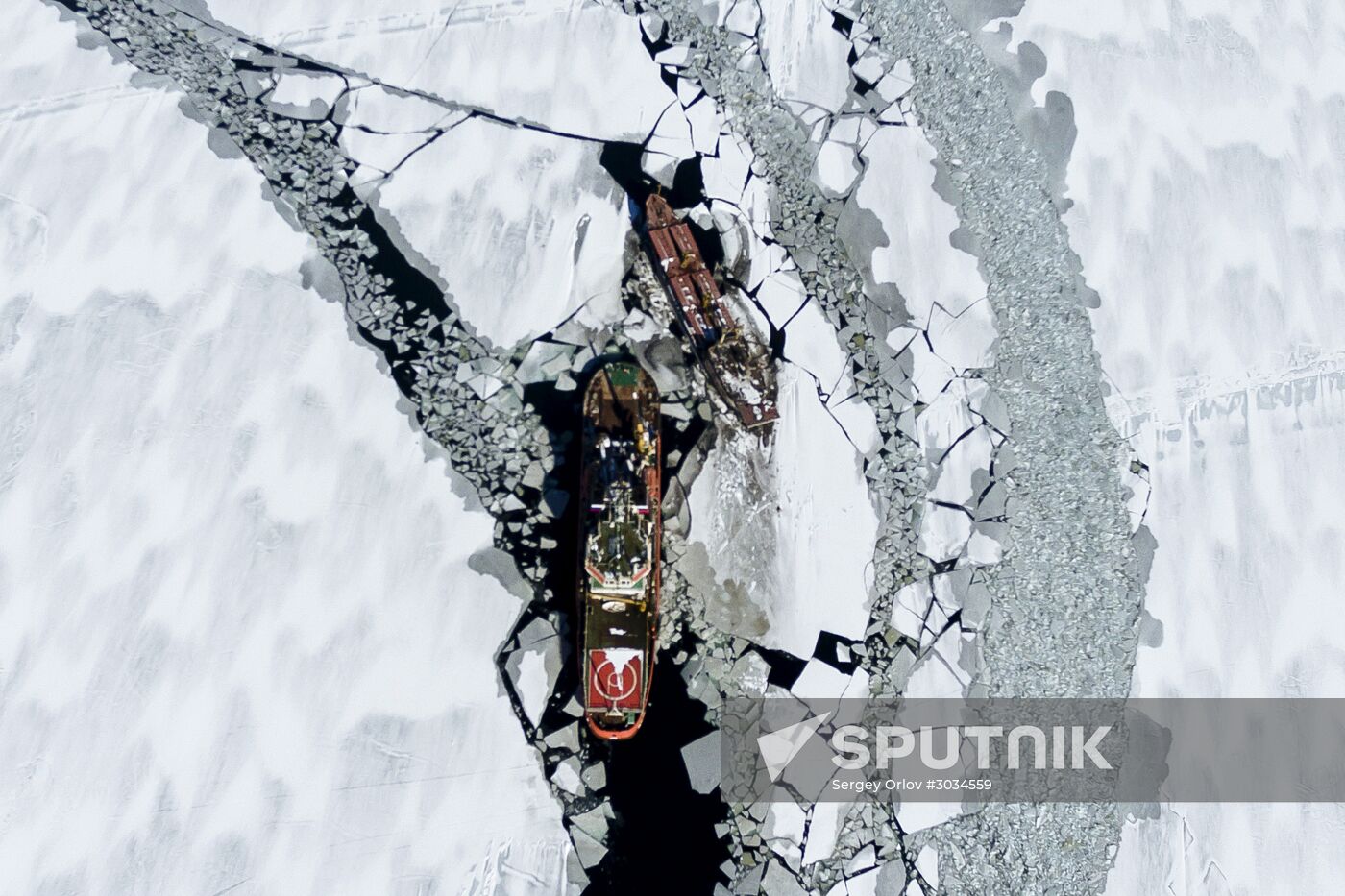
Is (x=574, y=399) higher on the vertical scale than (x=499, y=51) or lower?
lower

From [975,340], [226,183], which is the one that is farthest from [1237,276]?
[226,183]

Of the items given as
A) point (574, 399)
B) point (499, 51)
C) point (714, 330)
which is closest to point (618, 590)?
point (574, 399)

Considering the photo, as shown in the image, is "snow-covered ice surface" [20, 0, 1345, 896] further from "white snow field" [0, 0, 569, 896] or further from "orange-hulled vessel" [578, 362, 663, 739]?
"orange-hulled vessel" [578, 362, 663, 739]

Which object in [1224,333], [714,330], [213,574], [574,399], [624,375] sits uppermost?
[1224,333]

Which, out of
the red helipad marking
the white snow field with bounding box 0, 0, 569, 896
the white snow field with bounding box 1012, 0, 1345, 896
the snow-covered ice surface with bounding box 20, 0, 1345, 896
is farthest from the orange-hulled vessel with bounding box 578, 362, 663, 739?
the white snow field with bounding box 1012, 0, 1345, 896

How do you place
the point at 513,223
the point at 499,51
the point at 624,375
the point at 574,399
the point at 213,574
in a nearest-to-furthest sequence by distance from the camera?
the point at 213,574
the point at 624,375
the point at 574,399
the point at 513,223
the point at 499,51

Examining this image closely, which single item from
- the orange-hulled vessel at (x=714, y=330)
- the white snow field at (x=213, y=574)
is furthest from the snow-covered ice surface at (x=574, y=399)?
the orange-hulled vessel at (x=714, y=330)

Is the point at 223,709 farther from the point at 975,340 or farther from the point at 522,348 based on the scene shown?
the point at 975,340

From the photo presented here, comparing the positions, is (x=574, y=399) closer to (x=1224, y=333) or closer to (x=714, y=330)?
(x=714, y=330)
